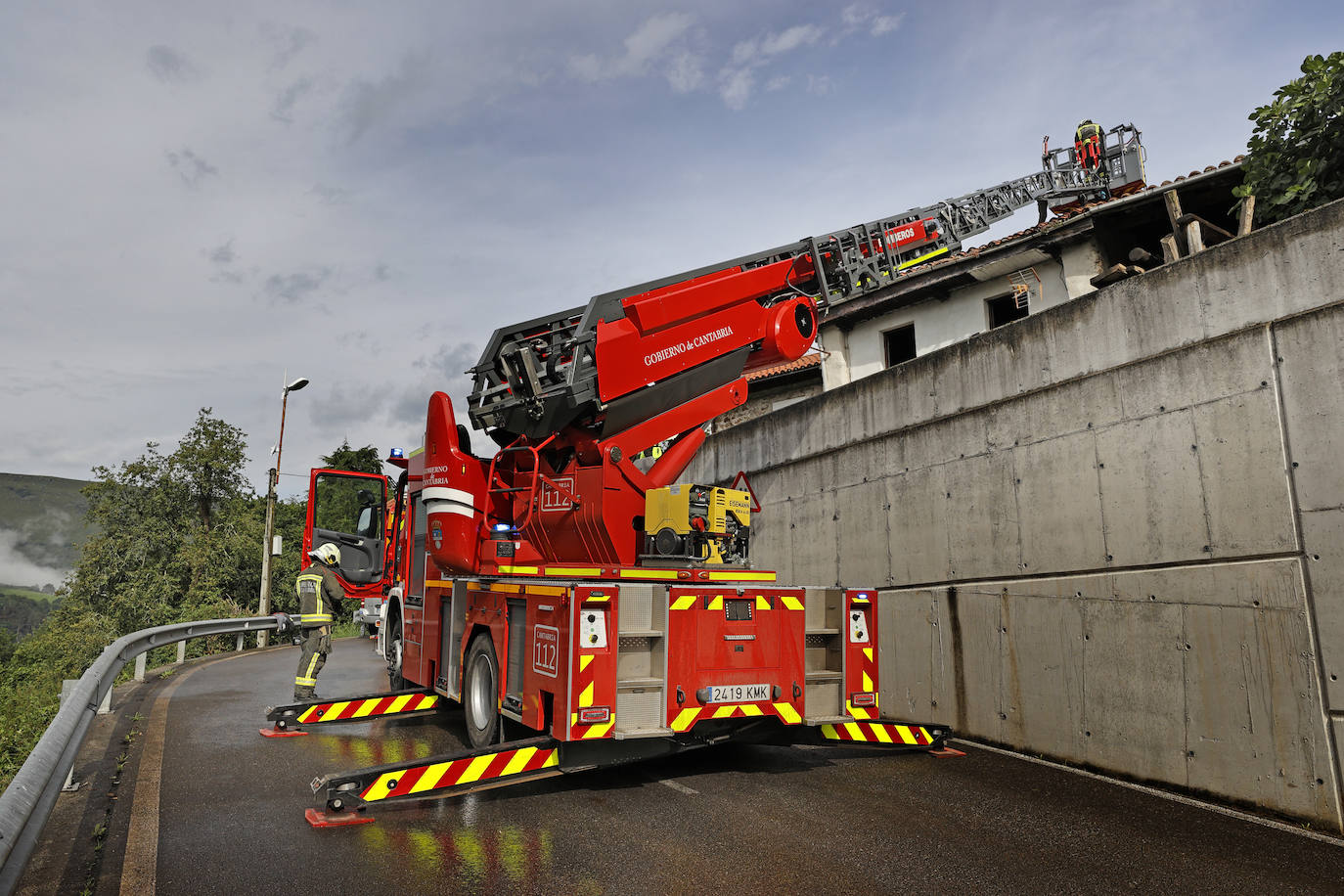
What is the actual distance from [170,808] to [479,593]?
2.64 metres

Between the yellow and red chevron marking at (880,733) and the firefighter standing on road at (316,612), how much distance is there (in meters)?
5.67

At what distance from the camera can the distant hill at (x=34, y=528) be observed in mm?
157500

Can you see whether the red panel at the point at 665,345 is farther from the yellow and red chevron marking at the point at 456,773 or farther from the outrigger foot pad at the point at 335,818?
the outrigger foot pad at the point at 335,818

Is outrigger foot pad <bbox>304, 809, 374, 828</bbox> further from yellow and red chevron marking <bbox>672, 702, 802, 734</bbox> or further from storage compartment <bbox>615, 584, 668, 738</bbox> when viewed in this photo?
yellow and red chevron marking <bbox>672, 702, 802, 734</bbox>

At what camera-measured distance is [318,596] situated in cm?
933

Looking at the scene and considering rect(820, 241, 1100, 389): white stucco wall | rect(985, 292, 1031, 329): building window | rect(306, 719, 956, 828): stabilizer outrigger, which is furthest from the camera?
rect(985, 292, 1031, 329): building window

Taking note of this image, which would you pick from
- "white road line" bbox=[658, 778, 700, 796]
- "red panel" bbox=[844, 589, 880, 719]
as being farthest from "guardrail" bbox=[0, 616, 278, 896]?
"red panel" bbox=[844, 589, 880, 719]

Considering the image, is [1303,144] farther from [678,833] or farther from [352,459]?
[352,459]

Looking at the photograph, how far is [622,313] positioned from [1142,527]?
Answer: 468cm

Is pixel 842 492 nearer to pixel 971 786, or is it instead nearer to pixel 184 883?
pixel 971 786

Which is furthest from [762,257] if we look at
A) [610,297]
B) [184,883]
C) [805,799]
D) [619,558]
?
[184,883]

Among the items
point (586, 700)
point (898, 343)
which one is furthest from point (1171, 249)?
point (898, 343)

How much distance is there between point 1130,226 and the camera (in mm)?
11875

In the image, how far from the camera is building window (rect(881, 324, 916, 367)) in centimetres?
1471
